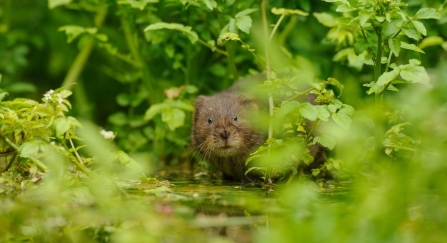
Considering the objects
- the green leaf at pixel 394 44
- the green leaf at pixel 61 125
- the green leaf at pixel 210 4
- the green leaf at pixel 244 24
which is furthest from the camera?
the green leaf at pixel 210 4

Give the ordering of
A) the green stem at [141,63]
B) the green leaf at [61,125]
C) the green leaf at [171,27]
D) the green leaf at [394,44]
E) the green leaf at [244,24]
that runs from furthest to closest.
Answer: the green stem at [141,63] < the green leaf at [171,27] < the green leaf at [244,24] < the green leaf at [394,44] < the green leaf at [61,125]

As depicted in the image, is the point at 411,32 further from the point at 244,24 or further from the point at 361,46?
the point at 244,24

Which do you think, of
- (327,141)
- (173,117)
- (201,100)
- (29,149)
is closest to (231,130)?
(201,100)

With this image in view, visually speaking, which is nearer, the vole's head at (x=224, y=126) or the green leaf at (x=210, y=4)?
the green leaf at (x=210, y=4)

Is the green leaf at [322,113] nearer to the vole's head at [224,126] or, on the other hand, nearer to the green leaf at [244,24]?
the green leaf at [244,24]

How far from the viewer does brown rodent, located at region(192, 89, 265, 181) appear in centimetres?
456

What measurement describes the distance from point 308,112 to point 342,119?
0.61 feet

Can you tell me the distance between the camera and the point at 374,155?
3.89 metres

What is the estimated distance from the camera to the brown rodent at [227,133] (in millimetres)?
4559

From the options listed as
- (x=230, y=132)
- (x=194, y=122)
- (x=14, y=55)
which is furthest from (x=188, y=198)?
(x=14, y=55)

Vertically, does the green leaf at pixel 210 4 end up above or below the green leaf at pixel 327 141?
above

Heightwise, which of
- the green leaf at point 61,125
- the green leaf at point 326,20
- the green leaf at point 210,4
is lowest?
the green leaf at point 61,125

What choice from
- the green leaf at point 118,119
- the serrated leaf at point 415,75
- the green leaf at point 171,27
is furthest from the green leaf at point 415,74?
the green leaf at point 118,119

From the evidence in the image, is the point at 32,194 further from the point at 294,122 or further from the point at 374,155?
the point at 374,155
